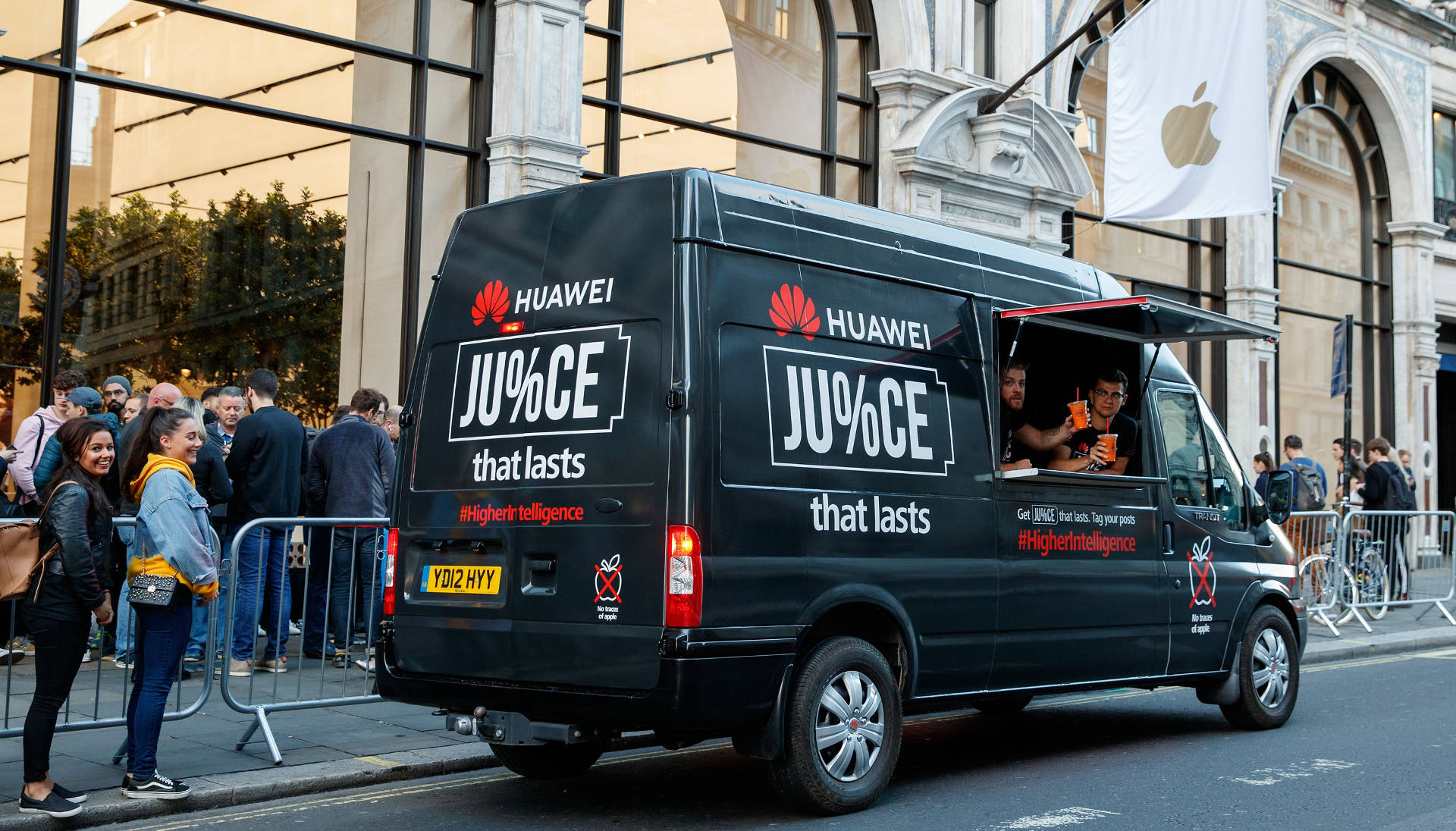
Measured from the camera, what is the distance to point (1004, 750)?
26.0ft

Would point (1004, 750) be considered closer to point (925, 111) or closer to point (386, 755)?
point (386, 755)

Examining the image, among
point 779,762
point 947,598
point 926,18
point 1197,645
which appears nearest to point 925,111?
point 926,18

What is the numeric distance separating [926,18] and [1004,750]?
10553 millimetres

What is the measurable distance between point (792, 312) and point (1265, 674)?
14.3 feet

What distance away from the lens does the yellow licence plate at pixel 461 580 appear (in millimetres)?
6055

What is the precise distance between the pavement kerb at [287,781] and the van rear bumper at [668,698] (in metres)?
1.07

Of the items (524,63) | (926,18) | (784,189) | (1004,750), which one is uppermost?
(926,18)

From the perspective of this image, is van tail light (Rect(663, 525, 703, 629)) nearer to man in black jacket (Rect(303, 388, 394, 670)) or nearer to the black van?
the black van

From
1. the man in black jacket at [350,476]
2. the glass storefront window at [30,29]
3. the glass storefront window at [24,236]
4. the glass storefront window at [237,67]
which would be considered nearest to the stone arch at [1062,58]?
the glass storefront window at [237,67]

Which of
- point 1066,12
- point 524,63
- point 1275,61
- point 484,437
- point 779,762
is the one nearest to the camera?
point 779,762

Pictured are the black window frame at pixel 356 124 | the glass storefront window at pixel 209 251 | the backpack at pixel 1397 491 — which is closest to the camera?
the black window frame at pixel 356 124

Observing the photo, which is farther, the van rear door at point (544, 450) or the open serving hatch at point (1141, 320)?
the open serving hatch at point (1141, 320)

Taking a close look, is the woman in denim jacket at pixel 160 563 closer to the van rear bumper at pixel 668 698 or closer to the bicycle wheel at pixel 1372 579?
the van rear bumper at pixel 668 698

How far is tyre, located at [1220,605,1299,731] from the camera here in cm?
844
